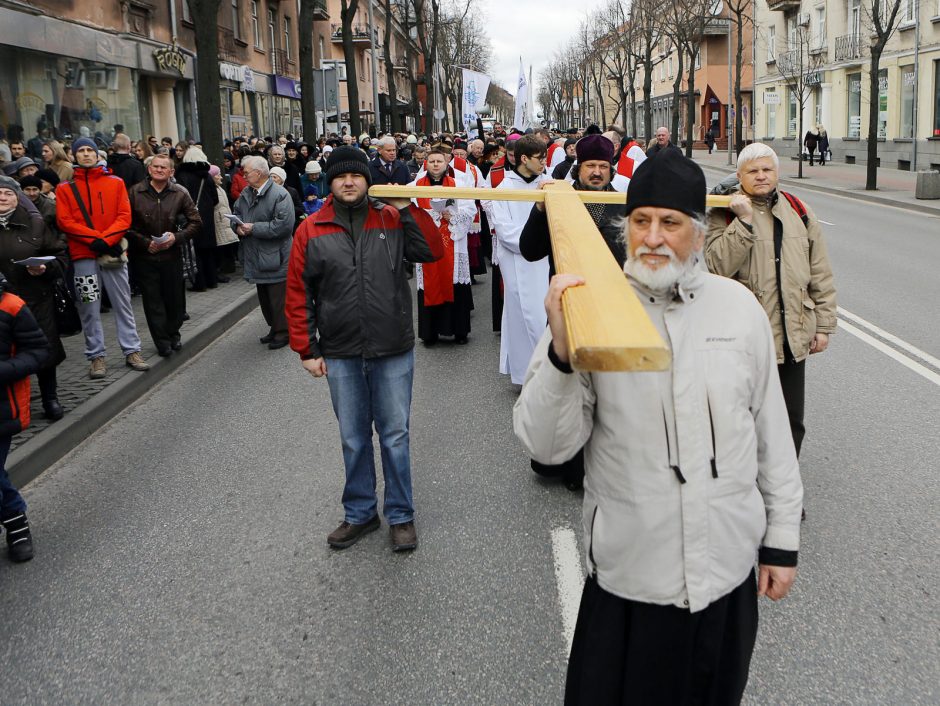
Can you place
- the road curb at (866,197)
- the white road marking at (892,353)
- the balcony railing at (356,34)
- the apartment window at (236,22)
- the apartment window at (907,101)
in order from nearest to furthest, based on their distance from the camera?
the white road marking at (892,353), the road curb at (866,197), the apartment window at (236,22), the apartment window at (907,101), the balcony railing at (356,34)

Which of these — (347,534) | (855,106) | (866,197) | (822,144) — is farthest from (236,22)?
(347,534)

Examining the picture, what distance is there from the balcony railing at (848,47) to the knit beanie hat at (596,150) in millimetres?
39973

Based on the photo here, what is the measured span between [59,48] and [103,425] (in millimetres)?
14722

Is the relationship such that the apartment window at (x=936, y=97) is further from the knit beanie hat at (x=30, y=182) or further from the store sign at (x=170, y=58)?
the knit beanie hat at (x=30, y=182)

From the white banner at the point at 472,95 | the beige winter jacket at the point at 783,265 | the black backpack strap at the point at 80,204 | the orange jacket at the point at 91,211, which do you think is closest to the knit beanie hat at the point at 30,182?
the orange jacket at the point at 91,211

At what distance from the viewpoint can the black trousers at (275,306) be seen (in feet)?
32.6

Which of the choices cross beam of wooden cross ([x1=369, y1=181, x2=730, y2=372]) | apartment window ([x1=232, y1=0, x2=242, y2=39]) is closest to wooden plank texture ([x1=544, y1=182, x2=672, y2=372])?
cross beam of wooden cross ([x1=369, y1=181, x2=730, y2=372])

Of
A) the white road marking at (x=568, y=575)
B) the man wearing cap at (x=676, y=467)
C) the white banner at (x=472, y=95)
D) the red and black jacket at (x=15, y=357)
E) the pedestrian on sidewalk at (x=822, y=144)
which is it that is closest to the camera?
the man wearing cap at (x=676, y=467)

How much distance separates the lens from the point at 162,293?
890 cm

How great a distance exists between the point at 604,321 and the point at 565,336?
29 cm

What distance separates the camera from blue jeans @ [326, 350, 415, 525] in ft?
15.2

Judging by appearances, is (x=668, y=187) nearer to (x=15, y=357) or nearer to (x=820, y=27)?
(x=15, y=357)

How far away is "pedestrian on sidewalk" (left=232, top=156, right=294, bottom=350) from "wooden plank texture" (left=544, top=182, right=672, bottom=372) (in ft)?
24.8

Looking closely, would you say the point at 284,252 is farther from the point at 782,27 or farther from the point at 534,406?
the point at 782,27
